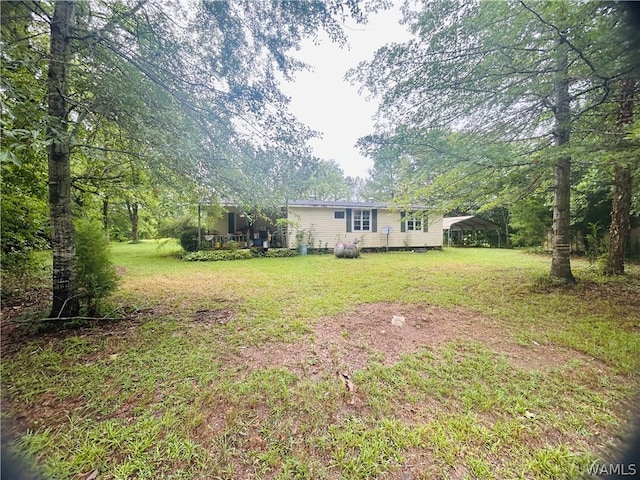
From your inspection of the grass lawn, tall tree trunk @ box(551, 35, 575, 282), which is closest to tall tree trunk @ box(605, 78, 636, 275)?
tall tree trunk @ box(551, 35, 575, 282)

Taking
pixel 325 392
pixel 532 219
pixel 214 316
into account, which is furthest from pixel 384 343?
pixel 532 219

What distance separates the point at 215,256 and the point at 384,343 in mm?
9282

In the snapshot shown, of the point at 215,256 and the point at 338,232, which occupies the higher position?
the point at 338,232

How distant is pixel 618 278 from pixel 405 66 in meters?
7.09

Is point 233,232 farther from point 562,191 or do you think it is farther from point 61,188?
point 562,191

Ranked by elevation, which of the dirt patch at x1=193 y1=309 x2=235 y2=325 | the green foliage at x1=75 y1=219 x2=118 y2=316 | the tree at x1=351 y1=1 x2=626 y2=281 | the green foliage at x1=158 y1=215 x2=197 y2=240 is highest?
the tree at x1=351 y1=1 x2=626 y2=281

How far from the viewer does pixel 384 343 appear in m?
2.93

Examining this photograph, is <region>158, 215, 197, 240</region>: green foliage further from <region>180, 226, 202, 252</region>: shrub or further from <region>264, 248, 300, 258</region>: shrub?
<region>264, 248, 300, 258</region>: shrub

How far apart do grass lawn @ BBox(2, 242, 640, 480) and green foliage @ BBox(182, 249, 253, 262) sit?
247 inches

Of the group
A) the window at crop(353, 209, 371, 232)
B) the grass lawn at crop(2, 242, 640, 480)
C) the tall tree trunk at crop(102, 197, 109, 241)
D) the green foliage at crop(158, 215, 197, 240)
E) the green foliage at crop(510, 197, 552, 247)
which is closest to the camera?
the grass lawn at crop(2, 242, 640, 480)

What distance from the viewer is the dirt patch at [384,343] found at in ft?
8.18

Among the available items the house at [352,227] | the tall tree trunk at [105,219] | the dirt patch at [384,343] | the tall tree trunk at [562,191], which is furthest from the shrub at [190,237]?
the tall tree trunk at [562,191]

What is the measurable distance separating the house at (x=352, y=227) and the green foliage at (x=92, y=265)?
8.91 meters

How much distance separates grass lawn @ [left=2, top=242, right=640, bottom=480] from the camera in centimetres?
141
